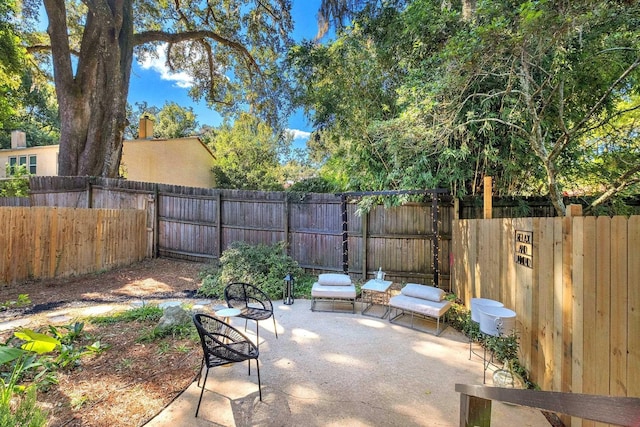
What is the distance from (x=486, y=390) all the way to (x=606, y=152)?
6512 millimetres

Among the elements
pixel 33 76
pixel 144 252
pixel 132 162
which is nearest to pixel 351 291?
pixel 144 252

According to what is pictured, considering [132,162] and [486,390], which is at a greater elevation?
[132,162]

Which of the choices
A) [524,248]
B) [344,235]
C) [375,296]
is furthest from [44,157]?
[524,248]

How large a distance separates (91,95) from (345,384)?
11.9m

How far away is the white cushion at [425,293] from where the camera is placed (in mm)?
4355

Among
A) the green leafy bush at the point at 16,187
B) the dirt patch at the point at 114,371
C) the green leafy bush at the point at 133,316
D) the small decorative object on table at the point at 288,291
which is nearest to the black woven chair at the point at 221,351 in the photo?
the dirt patch at the point at 114,371

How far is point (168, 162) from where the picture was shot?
14664 mm

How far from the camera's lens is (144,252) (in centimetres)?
871

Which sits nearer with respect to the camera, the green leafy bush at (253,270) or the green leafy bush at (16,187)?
the green leafy bush at (253,270)

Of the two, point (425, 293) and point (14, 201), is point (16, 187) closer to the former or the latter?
point (14, 201)

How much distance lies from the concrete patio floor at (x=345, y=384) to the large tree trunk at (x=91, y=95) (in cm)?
963

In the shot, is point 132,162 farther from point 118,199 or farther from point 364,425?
point 364,425

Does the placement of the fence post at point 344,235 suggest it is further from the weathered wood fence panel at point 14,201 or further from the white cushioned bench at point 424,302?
the weathered wood fence panel at point 14,201

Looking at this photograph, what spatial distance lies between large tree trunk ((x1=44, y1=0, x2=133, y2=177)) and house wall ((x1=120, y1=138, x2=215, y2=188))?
3.05m
